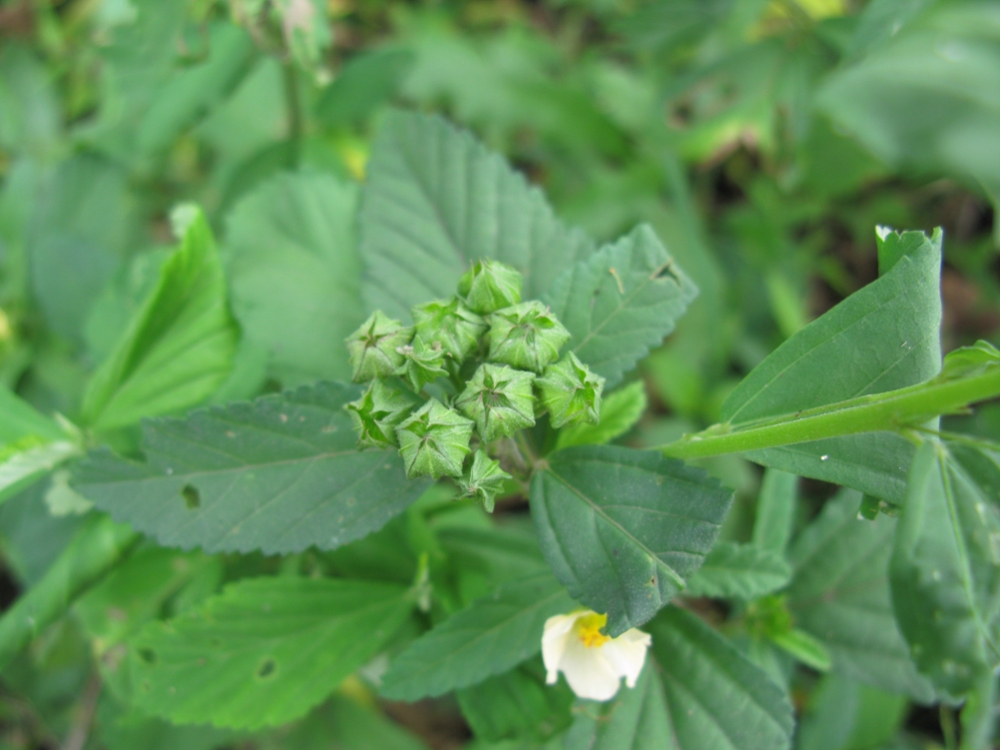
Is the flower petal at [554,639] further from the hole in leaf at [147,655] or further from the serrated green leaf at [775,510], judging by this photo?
the hole in leaf at [147,655]

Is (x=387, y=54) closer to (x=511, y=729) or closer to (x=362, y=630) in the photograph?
(x=362, y=630)

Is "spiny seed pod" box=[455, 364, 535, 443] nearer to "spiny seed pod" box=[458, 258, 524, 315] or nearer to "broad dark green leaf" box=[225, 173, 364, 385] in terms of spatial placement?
"spiny seed pod" box=[458, 258, 524, 315]

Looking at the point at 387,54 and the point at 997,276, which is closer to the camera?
the point at 387,54

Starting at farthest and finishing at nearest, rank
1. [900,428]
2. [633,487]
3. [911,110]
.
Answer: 1. [911,110]
2. [633,487]
3. [900,428]

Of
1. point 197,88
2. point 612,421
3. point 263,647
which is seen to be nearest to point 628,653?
point 612,421

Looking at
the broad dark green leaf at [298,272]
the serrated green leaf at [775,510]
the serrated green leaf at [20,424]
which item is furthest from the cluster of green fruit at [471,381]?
the serrated green leaf at [20,424]

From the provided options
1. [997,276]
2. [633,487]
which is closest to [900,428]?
[633,487]

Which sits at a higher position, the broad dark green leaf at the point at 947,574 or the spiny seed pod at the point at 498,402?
the spiny seed pod at the point at 498,402
